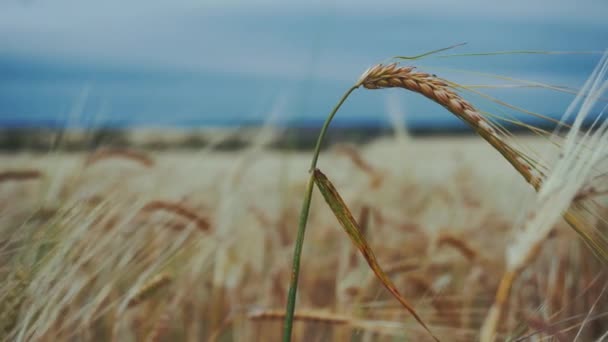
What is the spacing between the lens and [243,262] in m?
1.95

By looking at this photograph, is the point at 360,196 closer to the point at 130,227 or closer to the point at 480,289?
the point at 480,289

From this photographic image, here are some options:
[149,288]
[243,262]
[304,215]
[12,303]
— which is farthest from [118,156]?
[304,215]

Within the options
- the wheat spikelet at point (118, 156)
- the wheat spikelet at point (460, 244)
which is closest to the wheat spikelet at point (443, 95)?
the wheat spikelet at point (460, 244)

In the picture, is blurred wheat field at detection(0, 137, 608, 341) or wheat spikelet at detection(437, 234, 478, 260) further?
wheat spikelet at detection(437, 234, 478, 260)

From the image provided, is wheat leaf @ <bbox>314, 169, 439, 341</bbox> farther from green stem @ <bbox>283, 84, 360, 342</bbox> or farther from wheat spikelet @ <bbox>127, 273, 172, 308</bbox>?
wheat spikelet @ <bbox>127, 273, 172, 308</bbox>

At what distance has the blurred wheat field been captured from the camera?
2.85 ft

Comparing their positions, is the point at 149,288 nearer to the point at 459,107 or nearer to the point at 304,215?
the point at 304,215

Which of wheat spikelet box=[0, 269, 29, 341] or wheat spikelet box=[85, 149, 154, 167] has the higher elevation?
wheat spikelet box=[85, 149, 154, 167]

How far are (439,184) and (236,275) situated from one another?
183cm

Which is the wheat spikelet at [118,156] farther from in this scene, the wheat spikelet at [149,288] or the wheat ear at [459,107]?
the wheat ear at [459,107]

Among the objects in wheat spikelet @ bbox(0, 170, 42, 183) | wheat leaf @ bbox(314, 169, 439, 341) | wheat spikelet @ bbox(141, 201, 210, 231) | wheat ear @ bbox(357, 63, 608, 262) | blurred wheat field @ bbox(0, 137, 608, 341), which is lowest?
blurred wheat field @ bbox(0, 137, 608, 341)

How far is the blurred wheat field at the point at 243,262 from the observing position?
34.2 inches

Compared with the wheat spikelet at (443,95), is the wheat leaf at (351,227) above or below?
below

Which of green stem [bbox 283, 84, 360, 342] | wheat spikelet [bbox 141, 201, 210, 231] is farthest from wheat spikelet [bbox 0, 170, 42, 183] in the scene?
green stem [bbox 283, 84, 360, 342]
